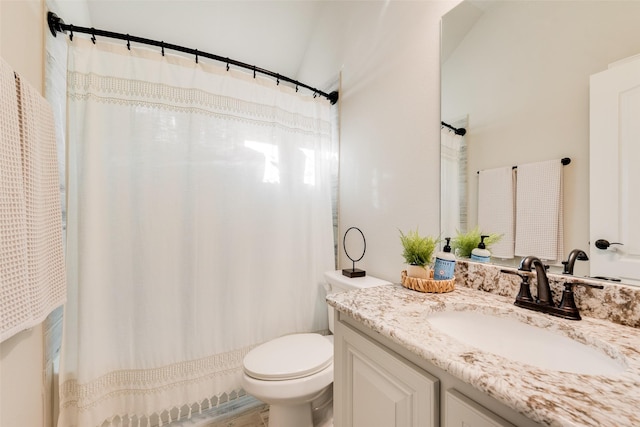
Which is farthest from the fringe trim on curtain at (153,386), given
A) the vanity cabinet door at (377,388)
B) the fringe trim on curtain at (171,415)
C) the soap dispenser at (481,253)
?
the soap dispenser at (481,253)

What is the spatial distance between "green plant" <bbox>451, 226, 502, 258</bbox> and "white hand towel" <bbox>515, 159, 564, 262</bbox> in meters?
0.10

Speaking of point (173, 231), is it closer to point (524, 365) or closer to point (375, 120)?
point (375, 120)

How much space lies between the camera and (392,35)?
1.34 m

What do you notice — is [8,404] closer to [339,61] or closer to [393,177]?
[393,177]

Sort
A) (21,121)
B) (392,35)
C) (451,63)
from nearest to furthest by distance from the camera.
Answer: (21,121) → (451,63) → (392,35)

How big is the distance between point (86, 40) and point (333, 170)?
1.46 m

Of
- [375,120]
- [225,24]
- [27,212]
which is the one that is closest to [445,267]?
[375,120]

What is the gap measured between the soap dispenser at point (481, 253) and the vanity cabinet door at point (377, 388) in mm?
570

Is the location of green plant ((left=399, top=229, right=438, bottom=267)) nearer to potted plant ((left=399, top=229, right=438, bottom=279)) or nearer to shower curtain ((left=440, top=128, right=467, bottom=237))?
potted plant ((left=399, top=229, right=438, bottom=279))

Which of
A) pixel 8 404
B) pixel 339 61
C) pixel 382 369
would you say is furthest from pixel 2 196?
pixel 339 61

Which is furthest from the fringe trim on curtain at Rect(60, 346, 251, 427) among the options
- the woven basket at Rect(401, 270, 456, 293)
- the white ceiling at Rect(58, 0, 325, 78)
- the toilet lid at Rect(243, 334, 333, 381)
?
the white ceiling at Rect(58, 0, 325, 78)

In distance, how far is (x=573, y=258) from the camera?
A: 0.73 meters

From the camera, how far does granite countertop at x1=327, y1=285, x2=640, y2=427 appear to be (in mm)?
351

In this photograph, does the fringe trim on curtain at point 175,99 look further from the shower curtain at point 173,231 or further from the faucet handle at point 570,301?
the faucet handle at point 570,301
